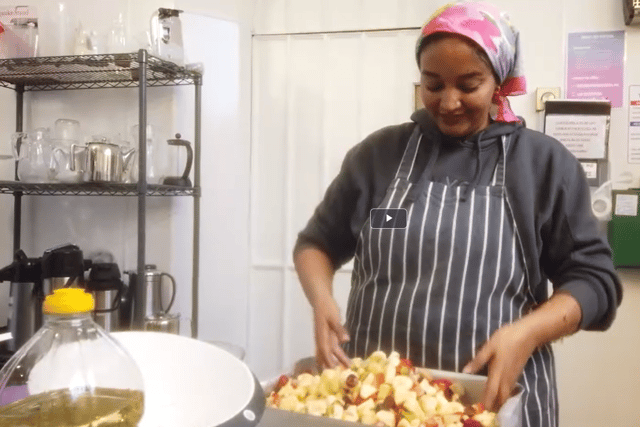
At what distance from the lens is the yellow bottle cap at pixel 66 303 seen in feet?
1.27

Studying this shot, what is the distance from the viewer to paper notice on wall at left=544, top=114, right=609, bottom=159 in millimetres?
1964

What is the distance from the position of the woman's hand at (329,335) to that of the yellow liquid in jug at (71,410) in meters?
0.49

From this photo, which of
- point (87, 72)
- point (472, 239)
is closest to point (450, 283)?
point (472, 239)

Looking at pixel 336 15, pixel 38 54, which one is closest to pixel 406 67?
pixel 336 15

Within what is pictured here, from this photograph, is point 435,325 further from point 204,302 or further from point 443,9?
point 204,302

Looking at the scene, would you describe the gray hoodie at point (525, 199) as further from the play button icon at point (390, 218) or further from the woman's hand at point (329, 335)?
the woman's hand at point (329, 335)

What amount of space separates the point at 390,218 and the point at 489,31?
13.1 inches

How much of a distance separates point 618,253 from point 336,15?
1253mm

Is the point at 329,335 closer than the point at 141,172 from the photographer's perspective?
Yes

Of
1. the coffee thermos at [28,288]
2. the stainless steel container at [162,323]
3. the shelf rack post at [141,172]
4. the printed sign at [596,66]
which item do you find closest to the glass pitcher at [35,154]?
the coffee thermos at [28,288]

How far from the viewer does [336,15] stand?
218 centimetres

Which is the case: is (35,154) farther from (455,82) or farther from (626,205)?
(626,205)

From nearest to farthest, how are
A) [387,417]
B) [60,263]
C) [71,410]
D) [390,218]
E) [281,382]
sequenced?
[71,410] < [387,417] < [281,382] < [390,218] < [60,263]

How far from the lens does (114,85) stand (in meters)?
2.09
